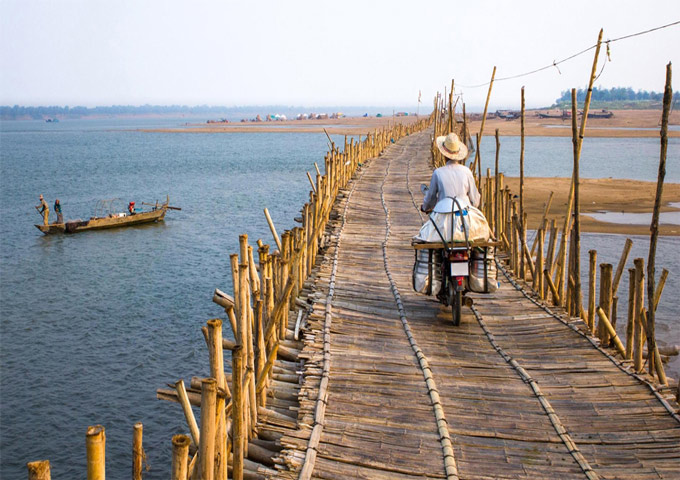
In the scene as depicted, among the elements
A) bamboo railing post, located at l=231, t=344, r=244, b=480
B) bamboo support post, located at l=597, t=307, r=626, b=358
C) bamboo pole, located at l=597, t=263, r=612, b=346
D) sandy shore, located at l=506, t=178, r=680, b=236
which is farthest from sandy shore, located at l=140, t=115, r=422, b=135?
bamboo railing post, located at l=231, t=344, r=244, b=480

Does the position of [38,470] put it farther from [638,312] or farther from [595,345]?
[638,312]

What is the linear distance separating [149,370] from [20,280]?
7.16 metres

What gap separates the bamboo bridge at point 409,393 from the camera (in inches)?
127

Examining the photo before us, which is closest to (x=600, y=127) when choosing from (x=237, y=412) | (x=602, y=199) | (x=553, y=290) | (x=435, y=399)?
(x=602, y=199)

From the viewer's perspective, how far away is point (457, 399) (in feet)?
13.2

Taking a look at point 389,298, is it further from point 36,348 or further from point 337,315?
point 36,348

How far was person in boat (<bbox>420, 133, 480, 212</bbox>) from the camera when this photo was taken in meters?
5.57

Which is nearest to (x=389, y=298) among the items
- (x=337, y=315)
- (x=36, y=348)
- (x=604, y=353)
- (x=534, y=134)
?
(x=337, y=315)

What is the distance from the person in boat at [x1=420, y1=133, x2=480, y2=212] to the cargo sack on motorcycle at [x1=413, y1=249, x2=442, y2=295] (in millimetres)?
502

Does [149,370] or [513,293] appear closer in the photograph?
[513,293]

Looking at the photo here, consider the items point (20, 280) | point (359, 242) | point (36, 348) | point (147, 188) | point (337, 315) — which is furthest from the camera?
point (147, 188)

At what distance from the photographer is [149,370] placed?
9.62 meters

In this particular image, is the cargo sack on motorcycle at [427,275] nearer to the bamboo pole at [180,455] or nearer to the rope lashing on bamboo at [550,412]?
the rope lashing on bamboo at [550,412]

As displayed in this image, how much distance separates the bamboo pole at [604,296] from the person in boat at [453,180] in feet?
3.82
